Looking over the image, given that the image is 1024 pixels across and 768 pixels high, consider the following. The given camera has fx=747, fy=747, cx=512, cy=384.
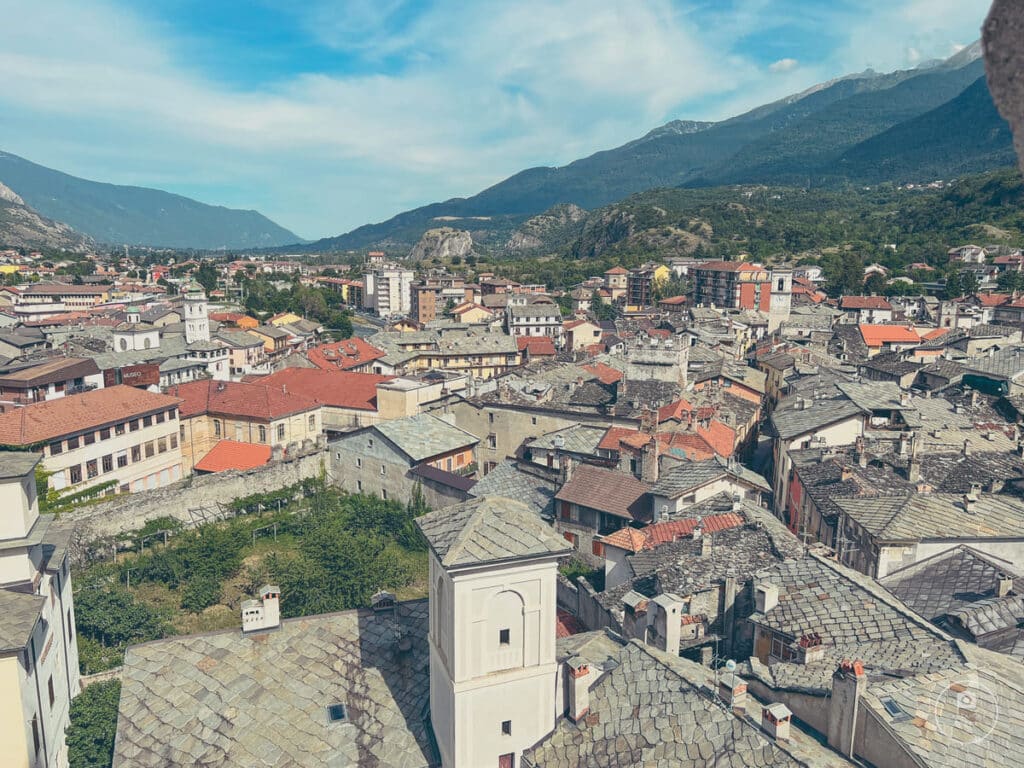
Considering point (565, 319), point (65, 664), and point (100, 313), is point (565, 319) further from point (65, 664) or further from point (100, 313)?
point (65, 664)

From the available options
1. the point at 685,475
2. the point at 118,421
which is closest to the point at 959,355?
the point at 685,475

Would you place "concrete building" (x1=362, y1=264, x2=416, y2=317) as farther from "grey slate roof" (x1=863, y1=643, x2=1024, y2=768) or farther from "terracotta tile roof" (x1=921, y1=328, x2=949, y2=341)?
"grey slate roof" (x1=863, y1=643, x2=1024, y2=768)

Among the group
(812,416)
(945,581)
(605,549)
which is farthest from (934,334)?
(605,549)

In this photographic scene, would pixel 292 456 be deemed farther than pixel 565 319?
No

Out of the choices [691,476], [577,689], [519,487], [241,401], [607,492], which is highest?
[577,689]

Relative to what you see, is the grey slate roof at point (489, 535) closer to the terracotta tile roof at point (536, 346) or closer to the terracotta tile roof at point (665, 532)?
the terracotta tile roof at point (665, 532)

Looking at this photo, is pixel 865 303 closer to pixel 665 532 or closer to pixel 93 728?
pixel 665 532
